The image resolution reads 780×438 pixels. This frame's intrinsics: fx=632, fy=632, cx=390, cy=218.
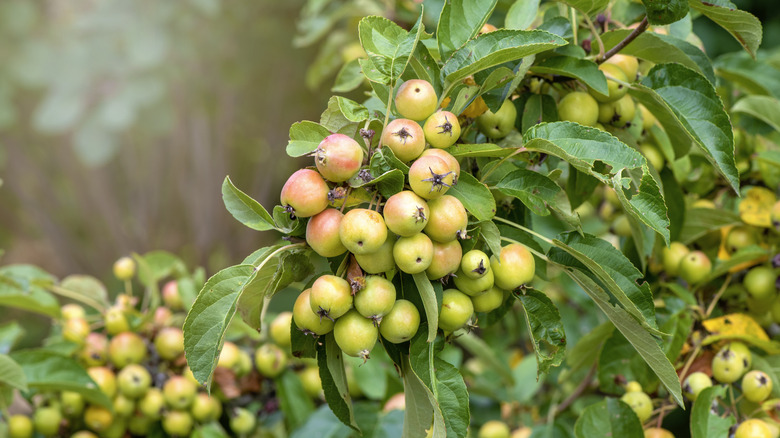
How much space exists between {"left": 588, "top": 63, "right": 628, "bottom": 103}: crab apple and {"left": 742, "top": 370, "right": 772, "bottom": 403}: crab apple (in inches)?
21.0

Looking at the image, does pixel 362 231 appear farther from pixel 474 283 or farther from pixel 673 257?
pixel 673 257

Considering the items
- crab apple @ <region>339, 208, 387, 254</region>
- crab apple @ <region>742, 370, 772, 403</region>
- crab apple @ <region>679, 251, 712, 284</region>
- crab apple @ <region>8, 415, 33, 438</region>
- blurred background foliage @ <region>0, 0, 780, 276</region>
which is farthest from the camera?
blurred background foliage @ <region>0, 0, 780, 276</region>

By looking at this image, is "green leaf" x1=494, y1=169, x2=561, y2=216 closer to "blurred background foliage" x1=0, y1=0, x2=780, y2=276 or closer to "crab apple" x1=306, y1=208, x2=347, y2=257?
"crab apple" x1=306, y1=208, x2=347, y2=257

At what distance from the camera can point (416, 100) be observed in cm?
79

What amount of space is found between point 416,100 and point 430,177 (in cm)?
12

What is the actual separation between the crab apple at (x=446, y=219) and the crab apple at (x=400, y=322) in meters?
0.10

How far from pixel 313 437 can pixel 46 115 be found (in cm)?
246

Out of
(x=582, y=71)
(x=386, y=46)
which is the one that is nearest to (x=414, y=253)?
(x=386, y=46)

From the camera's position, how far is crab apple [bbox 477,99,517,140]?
92 cm

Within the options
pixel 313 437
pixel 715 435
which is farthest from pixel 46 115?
pixel 715 435

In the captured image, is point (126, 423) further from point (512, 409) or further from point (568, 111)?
point (568, 111)

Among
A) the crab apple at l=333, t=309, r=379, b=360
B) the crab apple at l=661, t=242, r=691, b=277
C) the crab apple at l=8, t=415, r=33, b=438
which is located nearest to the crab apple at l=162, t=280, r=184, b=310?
the crab apple at l=8, t=415, r=33, b=438

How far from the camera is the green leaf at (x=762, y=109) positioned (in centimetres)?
125

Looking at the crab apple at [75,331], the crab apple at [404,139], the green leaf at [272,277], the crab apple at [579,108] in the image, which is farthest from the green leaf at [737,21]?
the crab apple at [75,331]
